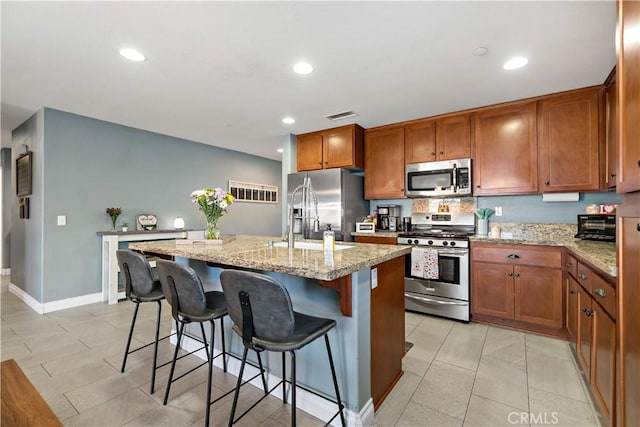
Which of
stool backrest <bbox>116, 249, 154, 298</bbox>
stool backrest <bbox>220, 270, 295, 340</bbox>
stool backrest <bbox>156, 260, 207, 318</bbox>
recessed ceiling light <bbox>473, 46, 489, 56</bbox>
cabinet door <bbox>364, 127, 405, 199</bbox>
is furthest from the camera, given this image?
cabinet door <bbox>364, 127, 405, 199</bbox>

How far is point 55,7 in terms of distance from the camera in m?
1.78

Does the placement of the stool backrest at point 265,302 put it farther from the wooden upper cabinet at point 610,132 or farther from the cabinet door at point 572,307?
the wooden upper cabinet at point 610,132

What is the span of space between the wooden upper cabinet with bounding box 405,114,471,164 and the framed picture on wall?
489 centimetres

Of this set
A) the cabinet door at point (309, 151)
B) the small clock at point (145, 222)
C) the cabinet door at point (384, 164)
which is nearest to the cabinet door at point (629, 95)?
A: the cabinet door at point (384, 164)

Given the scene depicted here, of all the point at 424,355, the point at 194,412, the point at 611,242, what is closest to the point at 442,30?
the point at 611,242

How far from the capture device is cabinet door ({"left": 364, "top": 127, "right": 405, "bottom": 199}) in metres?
3.95

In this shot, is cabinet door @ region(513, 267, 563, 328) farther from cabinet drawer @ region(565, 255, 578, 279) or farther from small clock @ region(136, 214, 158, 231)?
small clock @ region(136, 214, 158, 231)

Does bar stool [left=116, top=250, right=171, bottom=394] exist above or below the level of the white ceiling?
below

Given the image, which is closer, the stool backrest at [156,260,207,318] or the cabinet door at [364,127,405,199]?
the stool backrest at [156,260,207,318]

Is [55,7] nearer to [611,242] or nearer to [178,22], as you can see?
[178,22]

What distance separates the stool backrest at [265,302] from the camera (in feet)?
4.13

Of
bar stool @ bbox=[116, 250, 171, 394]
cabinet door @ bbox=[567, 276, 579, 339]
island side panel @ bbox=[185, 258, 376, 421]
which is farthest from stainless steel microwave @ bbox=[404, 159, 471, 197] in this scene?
bar stool @ bbox=[116, 250, 171, 394]

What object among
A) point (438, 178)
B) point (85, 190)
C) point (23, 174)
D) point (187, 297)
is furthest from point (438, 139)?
point (23, 174)

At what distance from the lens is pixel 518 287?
9.59 feet
